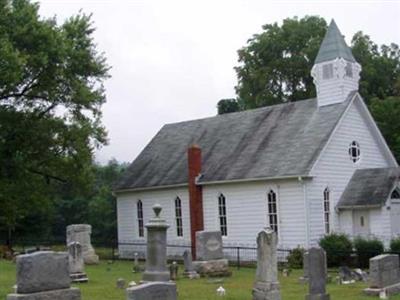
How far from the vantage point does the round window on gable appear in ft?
113

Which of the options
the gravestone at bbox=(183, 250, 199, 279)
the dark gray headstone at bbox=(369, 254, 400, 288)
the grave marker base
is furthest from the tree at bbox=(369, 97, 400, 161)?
the grave marker base

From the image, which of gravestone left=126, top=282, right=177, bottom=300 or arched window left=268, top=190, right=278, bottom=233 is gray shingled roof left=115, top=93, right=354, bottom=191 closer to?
arched window left=268, top=190, right=278, bottom=233

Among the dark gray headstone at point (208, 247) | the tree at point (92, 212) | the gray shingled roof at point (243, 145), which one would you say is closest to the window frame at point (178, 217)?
the gray shingled roof at point (243, 145)

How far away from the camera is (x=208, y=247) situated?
2705 centimetres

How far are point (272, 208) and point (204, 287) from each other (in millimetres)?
11929

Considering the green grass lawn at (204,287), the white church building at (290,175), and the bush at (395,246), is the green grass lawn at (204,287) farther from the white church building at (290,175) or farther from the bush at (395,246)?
the white church building at (290,175)

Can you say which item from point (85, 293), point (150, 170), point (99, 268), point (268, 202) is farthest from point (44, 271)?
point (150, 170)

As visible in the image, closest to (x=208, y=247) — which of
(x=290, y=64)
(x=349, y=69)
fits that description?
(x=349, y=69)

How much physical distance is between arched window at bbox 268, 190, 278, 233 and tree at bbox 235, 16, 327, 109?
70.7 ft

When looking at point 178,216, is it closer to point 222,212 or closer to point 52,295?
point 222,212

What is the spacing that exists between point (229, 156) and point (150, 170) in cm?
629

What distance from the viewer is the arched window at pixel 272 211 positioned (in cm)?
3300

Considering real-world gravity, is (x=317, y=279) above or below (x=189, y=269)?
above

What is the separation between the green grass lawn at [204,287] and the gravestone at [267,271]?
3.01 ft
